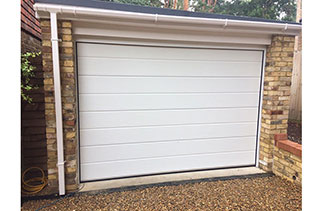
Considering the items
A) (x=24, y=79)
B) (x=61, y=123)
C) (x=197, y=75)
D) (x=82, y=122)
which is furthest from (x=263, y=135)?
(x=24, y=79)

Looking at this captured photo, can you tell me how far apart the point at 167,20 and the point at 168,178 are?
2344 millimetres

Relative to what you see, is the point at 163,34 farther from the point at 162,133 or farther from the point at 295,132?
the point at 295,132

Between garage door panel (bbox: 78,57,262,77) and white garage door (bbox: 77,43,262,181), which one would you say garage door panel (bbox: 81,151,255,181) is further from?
garage door panel (bbox: 78,57,262,77)

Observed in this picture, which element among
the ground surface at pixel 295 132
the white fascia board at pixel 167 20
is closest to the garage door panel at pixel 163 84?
the white fascia board at pixel 167 20

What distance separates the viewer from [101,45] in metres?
2.67

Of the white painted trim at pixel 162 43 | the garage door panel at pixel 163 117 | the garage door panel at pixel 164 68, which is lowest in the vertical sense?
the garage door panel at pixel 163 117

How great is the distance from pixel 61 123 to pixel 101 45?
120cm

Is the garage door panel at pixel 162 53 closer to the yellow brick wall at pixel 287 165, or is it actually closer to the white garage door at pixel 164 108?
the white garage door at pixel 164 108

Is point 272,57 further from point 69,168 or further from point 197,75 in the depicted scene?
point 69,168

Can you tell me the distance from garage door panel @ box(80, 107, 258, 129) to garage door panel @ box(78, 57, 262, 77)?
59cm

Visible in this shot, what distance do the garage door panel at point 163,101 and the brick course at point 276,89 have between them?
0.85 feet

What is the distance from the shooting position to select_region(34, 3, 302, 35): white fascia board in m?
2.23

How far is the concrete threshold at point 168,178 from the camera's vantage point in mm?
2758

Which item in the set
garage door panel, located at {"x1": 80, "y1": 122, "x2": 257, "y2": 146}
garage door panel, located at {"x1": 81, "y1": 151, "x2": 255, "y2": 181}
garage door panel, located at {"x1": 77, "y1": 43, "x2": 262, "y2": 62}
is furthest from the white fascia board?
garage door panel, located at {"x1": 81, "y1": 151, "x2": 255, "y2": 181}
